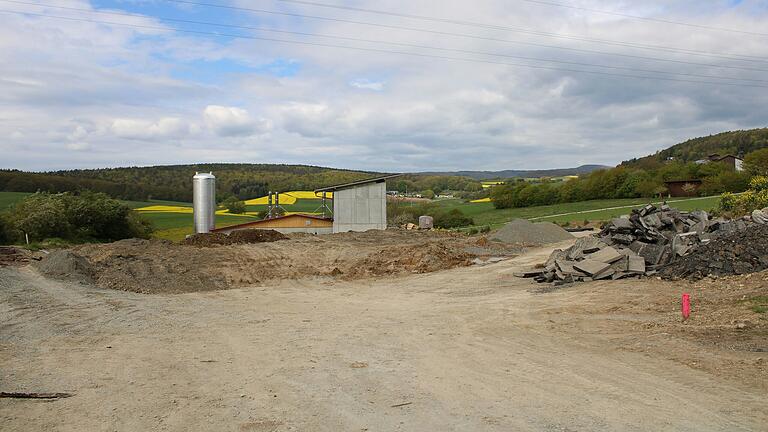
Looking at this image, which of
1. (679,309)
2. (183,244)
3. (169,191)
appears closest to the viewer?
(679,309)

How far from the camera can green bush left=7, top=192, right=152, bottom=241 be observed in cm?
3722

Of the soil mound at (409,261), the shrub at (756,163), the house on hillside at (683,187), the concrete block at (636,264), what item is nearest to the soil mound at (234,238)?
the soil mound at (409,261)

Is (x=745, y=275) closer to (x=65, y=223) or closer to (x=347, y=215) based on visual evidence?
(x=347, y=215)

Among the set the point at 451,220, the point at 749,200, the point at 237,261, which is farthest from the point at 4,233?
the point at 749,200

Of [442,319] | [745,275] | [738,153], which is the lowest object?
[442,319]

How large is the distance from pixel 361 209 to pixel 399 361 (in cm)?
3096

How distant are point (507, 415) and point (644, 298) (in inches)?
335

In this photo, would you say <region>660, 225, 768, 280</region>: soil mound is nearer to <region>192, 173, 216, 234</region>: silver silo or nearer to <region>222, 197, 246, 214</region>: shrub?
<region>192, 173, 216, 234</region>: silver silo

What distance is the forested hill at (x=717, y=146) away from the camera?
120 metres

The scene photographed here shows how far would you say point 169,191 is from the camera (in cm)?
8300

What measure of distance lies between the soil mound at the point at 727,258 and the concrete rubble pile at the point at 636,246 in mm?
707

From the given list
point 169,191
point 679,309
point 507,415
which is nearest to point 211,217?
point 679,309

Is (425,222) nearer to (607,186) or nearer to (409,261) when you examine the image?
(409,261)

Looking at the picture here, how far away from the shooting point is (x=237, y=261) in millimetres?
25000
